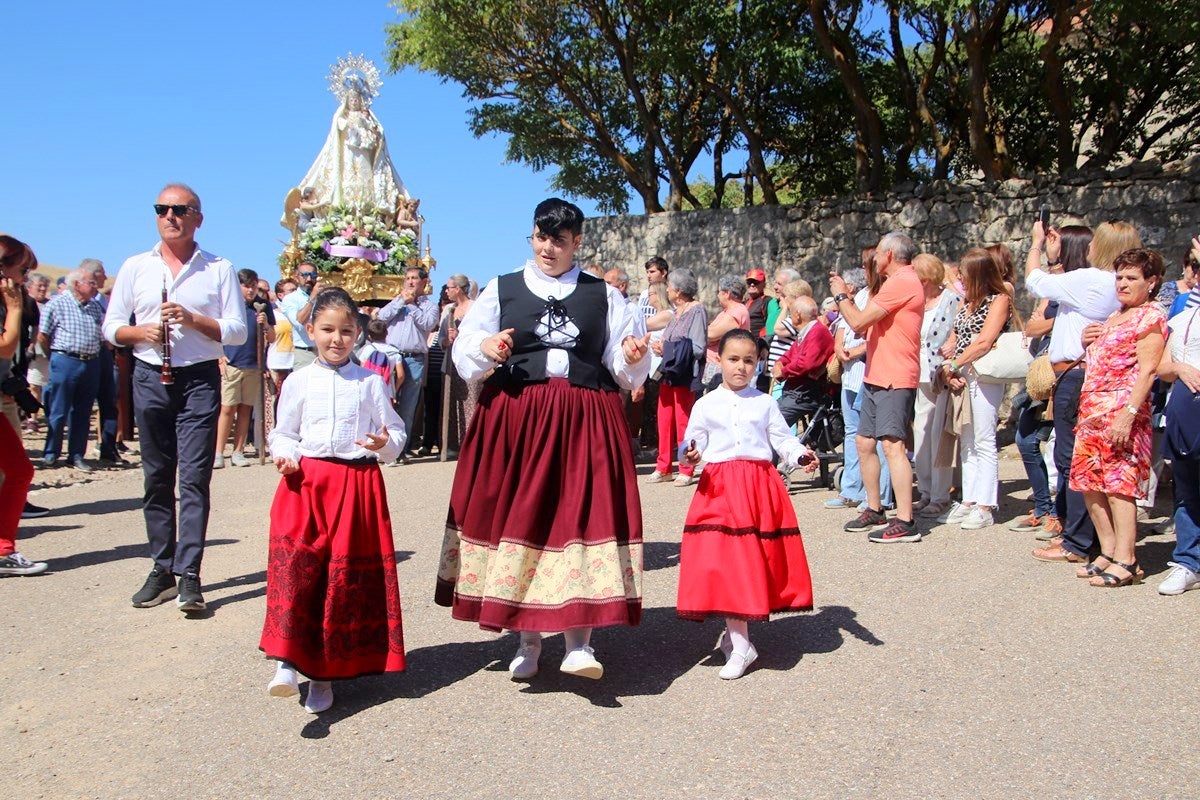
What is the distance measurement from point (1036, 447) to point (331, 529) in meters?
5.05

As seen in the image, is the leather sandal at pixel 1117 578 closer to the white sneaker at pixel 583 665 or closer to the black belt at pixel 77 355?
the white sneaker at pixel 583 665

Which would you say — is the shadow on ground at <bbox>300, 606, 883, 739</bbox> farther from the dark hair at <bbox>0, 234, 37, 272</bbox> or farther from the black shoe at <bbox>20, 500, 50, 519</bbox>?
the black shoe at <bbox>20, 500, 50, 519</bbox>

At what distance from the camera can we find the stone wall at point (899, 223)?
526 inches

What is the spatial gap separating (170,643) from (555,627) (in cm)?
217

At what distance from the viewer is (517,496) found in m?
4.54

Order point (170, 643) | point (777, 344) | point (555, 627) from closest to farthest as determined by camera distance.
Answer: point (555, 627) < point (170, 643) < point (777, 344)

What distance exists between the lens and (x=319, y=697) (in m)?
4.37

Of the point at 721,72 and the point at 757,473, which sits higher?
the point at 721,72

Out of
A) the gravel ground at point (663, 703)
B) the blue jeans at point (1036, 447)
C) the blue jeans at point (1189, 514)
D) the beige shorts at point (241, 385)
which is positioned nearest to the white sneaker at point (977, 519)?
the blue jeans at point (1036, 447)

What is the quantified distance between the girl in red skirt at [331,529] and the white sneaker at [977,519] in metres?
4.63

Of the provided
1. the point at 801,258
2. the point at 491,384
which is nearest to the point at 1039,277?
the point at 491,384

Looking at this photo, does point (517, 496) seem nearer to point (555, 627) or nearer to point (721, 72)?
point (555, 627)

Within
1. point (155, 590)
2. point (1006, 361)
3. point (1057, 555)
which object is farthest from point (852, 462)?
point (155, 590)

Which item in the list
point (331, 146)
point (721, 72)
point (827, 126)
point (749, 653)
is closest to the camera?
point (749, 653)
